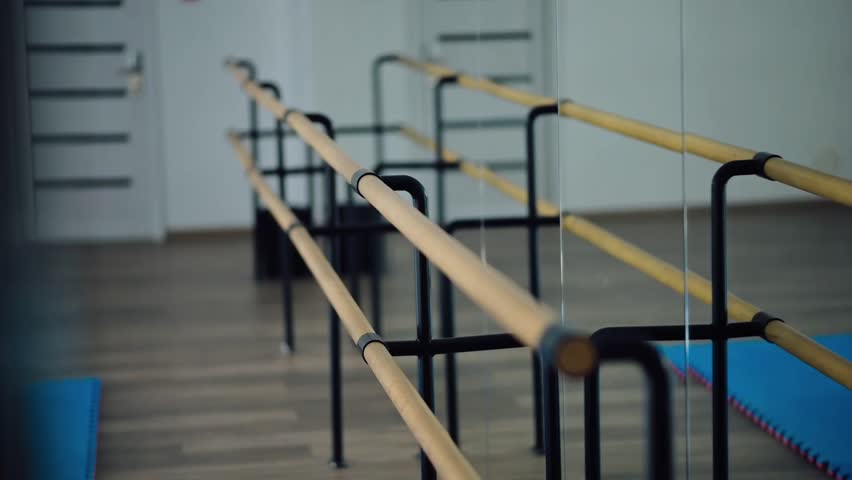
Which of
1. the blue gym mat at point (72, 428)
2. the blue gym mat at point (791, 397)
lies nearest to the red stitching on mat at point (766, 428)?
the blue gym mat at point (791, 397)

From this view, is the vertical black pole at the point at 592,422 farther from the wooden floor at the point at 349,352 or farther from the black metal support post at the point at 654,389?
the black metal support post at the point at 654,389

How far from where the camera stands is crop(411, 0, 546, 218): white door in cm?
243

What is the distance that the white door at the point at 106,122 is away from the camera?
5.96m

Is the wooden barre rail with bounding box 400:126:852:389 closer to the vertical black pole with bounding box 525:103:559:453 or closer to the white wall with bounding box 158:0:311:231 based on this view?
the vertical black pole with bounding box 525:103:559:453

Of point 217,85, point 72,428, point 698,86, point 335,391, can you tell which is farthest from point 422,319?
point 217,85

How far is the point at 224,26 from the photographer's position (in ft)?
19.5

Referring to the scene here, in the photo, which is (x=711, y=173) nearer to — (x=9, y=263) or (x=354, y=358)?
(x=9, y=263)

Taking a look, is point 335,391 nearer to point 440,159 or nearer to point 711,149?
point 440,159

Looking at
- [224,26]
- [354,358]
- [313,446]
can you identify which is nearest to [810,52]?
[313,446]

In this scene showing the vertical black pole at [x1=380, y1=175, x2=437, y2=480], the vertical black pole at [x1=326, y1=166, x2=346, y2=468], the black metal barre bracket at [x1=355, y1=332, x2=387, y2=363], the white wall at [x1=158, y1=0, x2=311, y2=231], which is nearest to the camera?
the black metal barre bracket at [x1=355, y1=332, x2=387, y2=363]

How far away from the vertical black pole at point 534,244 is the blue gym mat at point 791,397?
2.80ft

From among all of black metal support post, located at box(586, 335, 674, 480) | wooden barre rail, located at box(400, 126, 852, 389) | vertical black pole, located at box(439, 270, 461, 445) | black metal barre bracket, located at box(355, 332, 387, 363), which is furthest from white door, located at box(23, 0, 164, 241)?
black metal support post, located at box(586, 335, 674, 480)

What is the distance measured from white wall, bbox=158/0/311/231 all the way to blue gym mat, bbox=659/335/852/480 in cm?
437

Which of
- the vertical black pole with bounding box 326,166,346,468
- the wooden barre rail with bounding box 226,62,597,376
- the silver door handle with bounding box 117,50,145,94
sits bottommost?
the vertical black pole with bounding box 326,166,346,468
